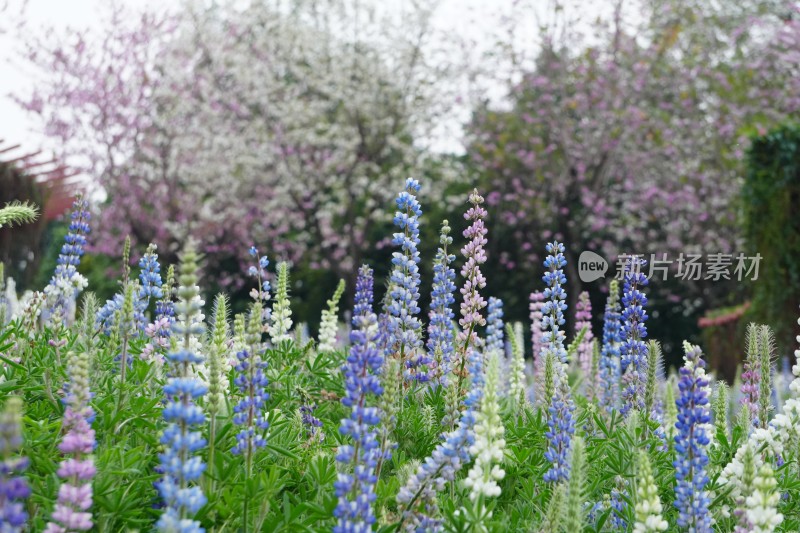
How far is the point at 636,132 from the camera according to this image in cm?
1678

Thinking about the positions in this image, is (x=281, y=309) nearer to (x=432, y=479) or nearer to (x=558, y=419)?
(x=558, y=419)

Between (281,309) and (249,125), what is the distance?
610 inches

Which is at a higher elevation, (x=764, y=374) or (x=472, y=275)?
(x=472, y=275)

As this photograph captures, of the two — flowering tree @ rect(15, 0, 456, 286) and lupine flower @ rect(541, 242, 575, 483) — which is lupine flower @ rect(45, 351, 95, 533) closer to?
lupine flower @ rect(541, 242, 575, 483)

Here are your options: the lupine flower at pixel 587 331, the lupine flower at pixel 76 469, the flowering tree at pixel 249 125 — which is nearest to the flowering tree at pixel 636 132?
the flowering tree at pixel 249 125

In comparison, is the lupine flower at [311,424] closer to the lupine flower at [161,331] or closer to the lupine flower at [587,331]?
the lupine flower at [161,331]

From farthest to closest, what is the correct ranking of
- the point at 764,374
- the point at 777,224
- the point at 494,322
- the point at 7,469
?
the point at 777,224, the point at 494,322, the point at 764,374, the point at 7,469

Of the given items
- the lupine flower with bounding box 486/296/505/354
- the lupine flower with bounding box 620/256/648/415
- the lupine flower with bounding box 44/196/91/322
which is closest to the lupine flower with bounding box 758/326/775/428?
the lupine flower with bounding box 620/256/648/415

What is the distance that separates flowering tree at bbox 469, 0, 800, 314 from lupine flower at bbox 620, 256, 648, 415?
1195 centimetres

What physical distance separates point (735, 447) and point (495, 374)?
1.69 meters

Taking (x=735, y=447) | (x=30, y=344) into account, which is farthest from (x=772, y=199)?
(x=30, y=344)

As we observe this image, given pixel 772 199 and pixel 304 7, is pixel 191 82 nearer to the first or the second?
pixel 304 7

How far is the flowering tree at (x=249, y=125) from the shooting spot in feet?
56.7

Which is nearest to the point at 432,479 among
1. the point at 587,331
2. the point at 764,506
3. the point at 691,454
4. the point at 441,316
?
the point at 691,454
